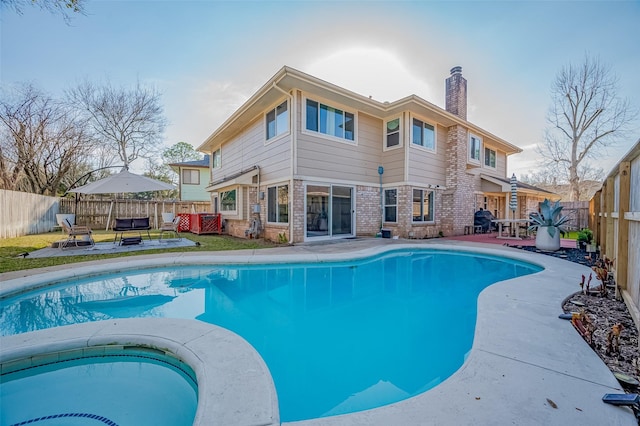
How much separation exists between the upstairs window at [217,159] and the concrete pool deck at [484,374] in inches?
557

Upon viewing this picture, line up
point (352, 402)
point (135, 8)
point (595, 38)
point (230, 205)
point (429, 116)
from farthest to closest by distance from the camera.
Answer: point (230, 205)
point (429, 116)
point (595, 38)
point (135, 8)
point (352, 402)

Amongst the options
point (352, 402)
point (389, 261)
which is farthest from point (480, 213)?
point (352, 402)

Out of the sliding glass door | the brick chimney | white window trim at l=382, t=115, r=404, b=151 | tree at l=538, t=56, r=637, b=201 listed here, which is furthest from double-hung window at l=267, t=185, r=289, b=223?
tree at l=538, t=56, r=637, b=201

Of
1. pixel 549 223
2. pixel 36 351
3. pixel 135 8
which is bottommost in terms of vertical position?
pixel 36 351

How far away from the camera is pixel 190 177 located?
874 inches

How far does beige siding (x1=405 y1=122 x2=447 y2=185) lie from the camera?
1135 cm

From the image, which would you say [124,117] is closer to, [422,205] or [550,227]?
[422,205]

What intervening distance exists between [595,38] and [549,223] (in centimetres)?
718

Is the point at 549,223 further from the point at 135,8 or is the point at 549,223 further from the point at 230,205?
the point at 135,8

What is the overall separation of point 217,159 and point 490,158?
A: 16.9 meters

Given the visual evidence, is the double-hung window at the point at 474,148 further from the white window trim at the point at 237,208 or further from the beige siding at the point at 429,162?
the white window trim at the point at 237,208

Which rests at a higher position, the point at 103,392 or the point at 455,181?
the point at 455,181

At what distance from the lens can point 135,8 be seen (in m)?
7.65

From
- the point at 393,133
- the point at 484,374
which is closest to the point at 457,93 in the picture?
the point at 393,133
